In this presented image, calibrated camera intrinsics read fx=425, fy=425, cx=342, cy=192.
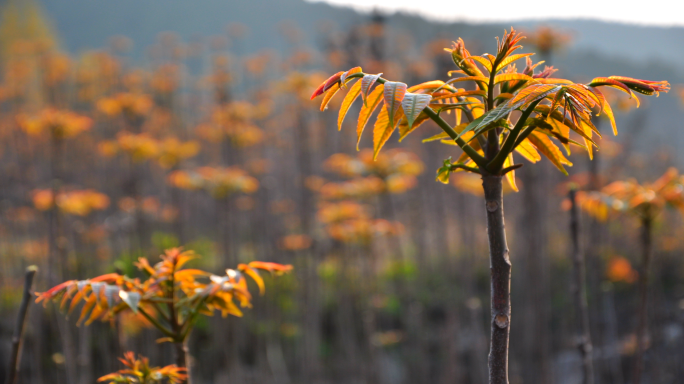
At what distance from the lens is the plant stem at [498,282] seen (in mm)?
697

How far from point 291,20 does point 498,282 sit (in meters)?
27.9

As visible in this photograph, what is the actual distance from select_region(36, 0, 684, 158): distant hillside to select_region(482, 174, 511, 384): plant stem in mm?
18027

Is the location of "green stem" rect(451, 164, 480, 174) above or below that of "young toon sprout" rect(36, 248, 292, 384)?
above

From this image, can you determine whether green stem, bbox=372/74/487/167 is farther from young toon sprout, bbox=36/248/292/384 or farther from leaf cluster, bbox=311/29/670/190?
young toon sprout, bbox=36/248/292/384

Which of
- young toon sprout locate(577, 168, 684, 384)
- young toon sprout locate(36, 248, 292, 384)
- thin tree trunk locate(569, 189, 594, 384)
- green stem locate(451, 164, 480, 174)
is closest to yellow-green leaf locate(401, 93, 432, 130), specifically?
green stem locate(451, 164, 480, 174)

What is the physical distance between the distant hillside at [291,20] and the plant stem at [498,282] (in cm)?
1803

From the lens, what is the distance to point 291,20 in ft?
86.0

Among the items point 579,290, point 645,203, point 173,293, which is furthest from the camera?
point 645,203

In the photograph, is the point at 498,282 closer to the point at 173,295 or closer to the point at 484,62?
the point at 484,62

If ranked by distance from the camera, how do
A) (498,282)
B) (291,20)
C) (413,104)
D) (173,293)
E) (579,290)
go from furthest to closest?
(291,20) < (579,290) < (173,293) < (498,282) < (413,104)

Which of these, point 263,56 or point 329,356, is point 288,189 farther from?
point 329,356

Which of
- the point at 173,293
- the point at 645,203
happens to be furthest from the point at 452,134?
the point at 645,203

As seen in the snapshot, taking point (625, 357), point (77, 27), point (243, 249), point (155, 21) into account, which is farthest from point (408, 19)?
point (77, 27)

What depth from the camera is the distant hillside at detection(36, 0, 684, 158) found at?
1970 cm
